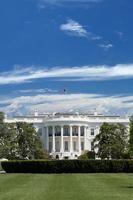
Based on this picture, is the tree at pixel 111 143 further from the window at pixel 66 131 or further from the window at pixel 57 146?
the window at pixel 66 131

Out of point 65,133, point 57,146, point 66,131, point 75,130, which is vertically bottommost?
point 57,146

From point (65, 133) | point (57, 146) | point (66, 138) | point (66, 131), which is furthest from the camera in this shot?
point (65, 133)

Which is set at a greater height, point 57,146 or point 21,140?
point 57,146

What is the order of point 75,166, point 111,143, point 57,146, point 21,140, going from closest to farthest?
point 75,166, point 111,143, point 21,140, point 57,146

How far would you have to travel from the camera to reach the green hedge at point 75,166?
75594 millimetres

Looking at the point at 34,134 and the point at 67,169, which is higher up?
the point at 34,134

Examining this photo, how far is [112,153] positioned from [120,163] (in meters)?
41.6

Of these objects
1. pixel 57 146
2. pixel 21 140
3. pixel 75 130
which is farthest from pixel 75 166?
pixel 75 130

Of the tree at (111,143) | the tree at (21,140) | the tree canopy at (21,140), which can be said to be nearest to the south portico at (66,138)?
the tree canopy at (21,140)

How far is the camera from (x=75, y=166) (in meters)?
76.4

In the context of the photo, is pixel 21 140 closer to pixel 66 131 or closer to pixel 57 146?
pixel 57 146

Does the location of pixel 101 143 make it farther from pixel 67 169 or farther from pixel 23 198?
pixel 23 198

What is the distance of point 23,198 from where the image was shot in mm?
28094

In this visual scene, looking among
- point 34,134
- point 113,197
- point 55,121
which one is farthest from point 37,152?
point 113,197
